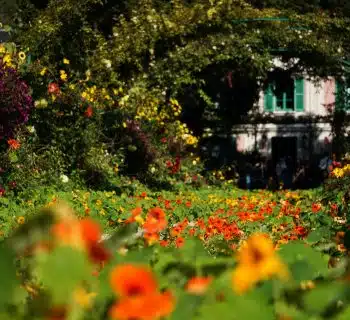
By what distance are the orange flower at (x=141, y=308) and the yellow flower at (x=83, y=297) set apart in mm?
74

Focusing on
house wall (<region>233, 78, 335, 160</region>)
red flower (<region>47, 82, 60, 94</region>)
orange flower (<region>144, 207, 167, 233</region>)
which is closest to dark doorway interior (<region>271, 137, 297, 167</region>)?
house wall (<region>233, 78, 335, 160</region>)

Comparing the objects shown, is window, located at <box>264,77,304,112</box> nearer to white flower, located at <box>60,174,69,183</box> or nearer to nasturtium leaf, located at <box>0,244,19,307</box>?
white flower, located at <box>60,174,69,183</box>

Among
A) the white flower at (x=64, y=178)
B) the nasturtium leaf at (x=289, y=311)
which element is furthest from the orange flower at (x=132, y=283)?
the white flower at (x=64, y=178)

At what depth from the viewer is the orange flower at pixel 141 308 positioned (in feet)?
4.04

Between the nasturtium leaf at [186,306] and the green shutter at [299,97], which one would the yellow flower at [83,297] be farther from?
the green shutter at [299,97]

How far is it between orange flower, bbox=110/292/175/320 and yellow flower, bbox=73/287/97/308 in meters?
0.07

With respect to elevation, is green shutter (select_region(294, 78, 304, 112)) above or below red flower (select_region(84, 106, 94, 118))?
below

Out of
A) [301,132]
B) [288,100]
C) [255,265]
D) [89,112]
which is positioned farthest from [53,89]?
[288,100]

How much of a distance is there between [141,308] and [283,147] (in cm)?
2613

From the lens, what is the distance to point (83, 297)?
139cm

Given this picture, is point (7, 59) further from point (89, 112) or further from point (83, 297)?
point (83, 297)

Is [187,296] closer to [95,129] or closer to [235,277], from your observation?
[235,277]

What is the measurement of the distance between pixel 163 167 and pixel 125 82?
182cm

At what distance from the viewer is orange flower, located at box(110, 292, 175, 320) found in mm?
1230
